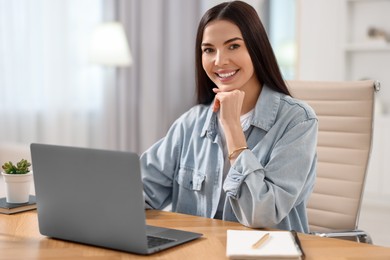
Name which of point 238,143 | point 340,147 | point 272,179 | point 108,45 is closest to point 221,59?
point 238,143

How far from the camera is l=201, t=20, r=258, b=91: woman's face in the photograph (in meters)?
1.76

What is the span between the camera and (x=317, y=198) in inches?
82.4

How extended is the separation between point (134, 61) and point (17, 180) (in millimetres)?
3211

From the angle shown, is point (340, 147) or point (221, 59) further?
point (340, 147)

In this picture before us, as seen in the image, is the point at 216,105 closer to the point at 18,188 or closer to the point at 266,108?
the point at 266,108

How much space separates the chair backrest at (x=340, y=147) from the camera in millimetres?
1992

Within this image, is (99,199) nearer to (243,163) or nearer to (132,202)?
(132,202)

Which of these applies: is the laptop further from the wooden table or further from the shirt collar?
the shirt collar

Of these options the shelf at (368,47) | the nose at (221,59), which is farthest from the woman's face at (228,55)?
the shelf at (368,47)

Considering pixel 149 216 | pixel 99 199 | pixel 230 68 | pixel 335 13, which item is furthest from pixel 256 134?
pixel 335 13

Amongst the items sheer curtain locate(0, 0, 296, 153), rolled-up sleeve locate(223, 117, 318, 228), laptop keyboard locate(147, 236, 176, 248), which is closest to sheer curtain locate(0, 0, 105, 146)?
sheer curtain locate(0, 0, 296, 153)

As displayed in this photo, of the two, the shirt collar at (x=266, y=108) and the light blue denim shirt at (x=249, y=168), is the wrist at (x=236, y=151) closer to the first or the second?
the light blue denim shirt at (x=249, y=168)

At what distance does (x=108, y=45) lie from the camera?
4.39 metres

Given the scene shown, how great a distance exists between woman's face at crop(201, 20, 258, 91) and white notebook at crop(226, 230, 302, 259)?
20.4 inches
